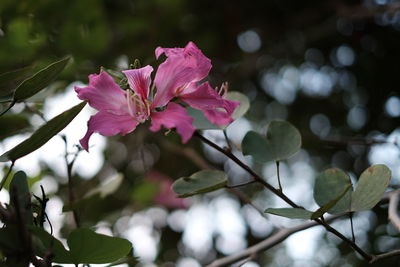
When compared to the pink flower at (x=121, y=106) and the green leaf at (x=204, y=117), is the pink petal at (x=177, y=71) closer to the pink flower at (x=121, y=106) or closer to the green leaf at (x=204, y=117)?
the pink flower at (x=121, y=106)

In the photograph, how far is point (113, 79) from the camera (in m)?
0.63

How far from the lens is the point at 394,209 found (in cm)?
74

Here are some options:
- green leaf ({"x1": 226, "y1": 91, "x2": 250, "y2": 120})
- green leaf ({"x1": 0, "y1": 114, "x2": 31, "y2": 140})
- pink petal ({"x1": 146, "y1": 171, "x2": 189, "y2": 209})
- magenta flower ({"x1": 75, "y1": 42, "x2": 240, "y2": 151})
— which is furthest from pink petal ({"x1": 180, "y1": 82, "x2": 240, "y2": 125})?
pink petal ({"x1": 146, "y1": 171, "x2": 189, "y2": 209})

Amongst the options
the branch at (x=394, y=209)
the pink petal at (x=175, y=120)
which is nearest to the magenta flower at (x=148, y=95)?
the pink petal at (x=175, y=120)

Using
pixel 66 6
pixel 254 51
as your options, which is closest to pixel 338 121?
pixel 254 51

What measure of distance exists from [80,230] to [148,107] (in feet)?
0.57

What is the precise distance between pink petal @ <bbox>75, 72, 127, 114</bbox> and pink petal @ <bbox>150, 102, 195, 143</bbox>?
0.15 ft

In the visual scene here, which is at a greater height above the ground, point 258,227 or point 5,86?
point 5,86

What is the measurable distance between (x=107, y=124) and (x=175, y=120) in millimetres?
88

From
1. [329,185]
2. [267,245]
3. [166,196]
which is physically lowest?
[166,196]

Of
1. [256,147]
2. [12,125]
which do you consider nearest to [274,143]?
[256,147]

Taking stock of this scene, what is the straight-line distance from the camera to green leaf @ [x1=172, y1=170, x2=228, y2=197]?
2.10ft

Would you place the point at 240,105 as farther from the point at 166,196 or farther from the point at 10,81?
the point at 166,196

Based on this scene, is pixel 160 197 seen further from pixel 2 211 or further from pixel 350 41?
pixel 2 211
